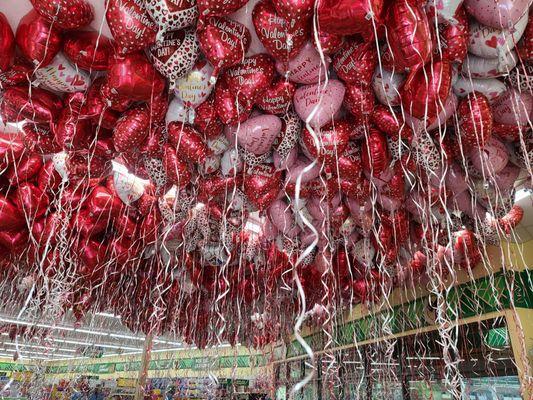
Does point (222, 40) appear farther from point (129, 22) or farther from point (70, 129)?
point (70, 129)

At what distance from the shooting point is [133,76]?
4.05 feet

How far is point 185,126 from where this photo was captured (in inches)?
60.3

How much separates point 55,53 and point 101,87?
0.19 meters

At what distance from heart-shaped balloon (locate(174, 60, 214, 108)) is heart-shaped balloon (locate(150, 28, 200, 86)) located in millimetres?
63

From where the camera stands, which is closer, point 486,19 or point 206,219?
point 486,19

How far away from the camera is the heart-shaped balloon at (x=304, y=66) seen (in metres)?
1.23

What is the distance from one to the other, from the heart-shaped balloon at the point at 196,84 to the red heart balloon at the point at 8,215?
4.79ft

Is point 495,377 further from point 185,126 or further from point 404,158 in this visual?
point 185,126

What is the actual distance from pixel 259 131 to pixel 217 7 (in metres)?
0.53

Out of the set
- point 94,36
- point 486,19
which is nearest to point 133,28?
point 94,36

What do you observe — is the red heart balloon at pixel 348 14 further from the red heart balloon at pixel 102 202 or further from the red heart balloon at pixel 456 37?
the red heart balloon at pixel 102 202

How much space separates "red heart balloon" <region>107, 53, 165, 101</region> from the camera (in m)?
1.23

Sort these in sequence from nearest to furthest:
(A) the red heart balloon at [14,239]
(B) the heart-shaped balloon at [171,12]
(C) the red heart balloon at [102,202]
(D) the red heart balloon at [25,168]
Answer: (B) the heart-shaped balloon at [171,12]
(D) the red heart balloon at [25,168]
(C) the red heart balloon at [102,202]
(A) the red heart balloon at [14,239]

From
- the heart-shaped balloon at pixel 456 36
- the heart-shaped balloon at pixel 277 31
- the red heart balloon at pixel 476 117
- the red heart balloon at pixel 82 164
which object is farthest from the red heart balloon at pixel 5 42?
the red heart balloon at pixel 476 117
